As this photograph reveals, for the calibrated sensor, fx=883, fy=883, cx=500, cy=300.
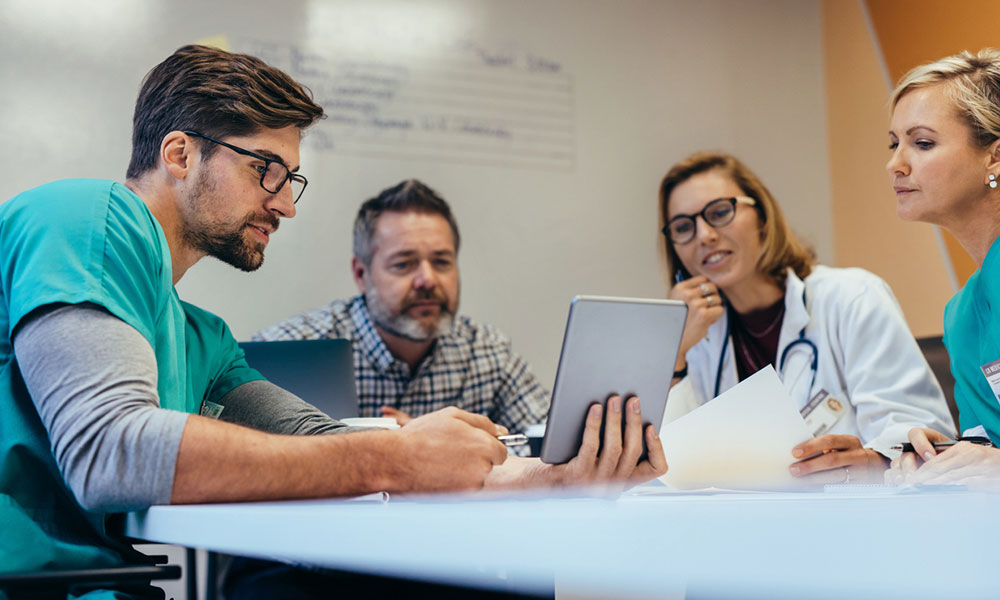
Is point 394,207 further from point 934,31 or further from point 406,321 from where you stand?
point 934,31

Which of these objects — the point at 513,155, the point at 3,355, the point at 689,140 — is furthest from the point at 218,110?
the point at 689,140

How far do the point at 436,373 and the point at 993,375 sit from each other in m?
1.56

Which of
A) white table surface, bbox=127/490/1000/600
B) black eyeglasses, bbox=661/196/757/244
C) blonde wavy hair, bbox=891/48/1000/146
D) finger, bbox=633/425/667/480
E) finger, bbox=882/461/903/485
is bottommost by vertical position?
finger, bbox=882/461/903/485

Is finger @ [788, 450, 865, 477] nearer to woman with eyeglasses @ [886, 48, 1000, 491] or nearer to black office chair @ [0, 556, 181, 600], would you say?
woman with eyeglasses @ [886, 48, 1000, 491]

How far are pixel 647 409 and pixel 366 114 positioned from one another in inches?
91.6

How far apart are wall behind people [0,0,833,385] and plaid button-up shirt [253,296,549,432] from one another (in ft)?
1.07

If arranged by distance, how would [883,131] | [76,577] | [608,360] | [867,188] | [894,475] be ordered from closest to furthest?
[76,577] → [608,360] → [894,475] → [883,131] → [867,188]

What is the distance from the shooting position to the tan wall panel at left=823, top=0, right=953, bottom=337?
315 cm

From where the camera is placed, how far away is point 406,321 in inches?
103

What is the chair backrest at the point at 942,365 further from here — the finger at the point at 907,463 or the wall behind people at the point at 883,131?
the wall behind people at the point at 883,131

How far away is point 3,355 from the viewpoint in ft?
3.10

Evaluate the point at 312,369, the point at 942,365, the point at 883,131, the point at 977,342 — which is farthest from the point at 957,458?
the point at 883,131

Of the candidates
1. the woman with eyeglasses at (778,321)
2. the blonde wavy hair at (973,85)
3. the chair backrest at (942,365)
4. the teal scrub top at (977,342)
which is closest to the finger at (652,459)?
the teal scrub top at (977,342)

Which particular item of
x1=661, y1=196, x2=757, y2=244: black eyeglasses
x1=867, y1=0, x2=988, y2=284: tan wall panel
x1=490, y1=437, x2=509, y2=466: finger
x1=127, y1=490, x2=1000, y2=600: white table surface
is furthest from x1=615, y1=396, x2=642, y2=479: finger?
x1=867, y1=0, x2=988, y2=284: tan wall panel
